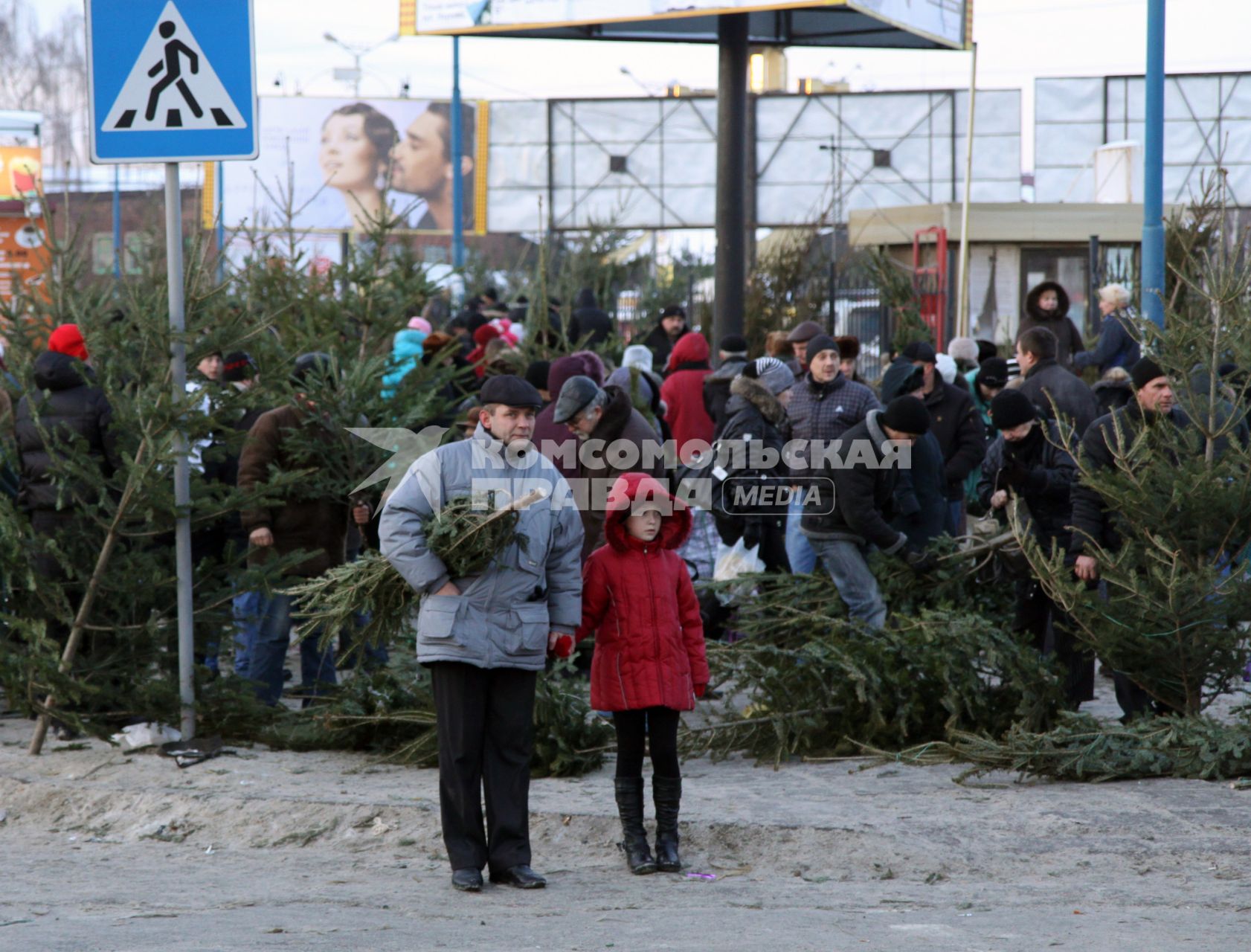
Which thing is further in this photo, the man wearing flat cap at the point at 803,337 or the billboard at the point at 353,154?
the billboard at the point at 353,154

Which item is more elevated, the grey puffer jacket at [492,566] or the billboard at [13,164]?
the billboard at [13,164]

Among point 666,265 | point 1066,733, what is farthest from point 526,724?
point 666,265

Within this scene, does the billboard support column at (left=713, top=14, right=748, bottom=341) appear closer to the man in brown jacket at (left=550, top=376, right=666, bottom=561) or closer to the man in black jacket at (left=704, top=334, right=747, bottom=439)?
the man in black jacket at (left=704, top=334, right=747, bottom=439)

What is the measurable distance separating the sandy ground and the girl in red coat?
0.27 metres

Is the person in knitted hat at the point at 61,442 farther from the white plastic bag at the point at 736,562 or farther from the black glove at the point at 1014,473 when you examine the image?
the black glove at the point at 1014,473

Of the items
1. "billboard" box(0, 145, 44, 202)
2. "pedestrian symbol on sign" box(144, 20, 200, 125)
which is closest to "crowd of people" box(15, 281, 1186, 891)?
"pedestrian symbol on sign" box(144, 20, 200, 125)

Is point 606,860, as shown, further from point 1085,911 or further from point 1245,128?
point 1245,128

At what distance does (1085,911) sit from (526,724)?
2.05 meters

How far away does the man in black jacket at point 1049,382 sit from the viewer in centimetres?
924

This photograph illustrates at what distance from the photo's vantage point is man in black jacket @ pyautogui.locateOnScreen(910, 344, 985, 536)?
10102mm

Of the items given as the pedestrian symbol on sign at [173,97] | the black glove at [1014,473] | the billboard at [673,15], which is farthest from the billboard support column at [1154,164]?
the pedestrian symbol on sign at [173,97]

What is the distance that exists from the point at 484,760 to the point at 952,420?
17.9 feet

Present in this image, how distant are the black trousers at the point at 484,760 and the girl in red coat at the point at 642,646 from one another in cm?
33

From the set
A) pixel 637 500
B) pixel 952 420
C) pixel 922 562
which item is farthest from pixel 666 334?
pixel 637 500
